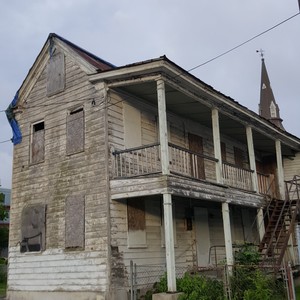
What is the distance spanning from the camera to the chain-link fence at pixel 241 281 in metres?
10.7

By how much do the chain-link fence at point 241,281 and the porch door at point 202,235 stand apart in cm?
268

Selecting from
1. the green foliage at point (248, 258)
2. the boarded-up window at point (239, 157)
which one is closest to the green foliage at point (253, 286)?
the green foliage at point (248, 258)

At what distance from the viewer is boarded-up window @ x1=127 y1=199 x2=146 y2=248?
12.6 m

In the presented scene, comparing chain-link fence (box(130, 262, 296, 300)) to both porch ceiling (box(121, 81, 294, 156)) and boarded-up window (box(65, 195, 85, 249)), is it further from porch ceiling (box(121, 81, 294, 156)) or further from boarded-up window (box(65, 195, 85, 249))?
porch ceiling (box(121, 81, 294, 156))

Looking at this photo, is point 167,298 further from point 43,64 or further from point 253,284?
point 43,64

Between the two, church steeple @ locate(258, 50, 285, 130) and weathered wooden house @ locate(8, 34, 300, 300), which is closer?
weathered wooden house @ locate(8, 34, 300, 300)

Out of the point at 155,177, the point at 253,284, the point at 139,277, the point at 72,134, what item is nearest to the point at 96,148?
the point at 72,134

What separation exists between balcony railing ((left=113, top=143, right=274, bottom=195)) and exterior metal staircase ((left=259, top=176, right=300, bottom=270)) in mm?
1248

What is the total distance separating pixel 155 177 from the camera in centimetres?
1160

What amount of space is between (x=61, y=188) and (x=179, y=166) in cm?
420

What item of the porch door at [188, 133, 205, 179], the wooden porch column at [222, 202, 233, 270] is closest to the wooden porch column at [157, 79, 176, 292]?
the wooden porch column at [222, 202, 233, 270]

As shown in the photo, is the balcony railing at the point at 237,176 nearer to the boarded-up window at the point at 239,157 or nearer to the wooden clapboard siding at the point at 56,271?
the boarded-up window at the point at 239,157

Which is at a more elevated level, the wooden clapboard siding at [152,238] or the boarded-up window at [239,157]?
the boarded-up window at [239,157]

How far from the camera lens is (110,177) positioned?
12.5 m
